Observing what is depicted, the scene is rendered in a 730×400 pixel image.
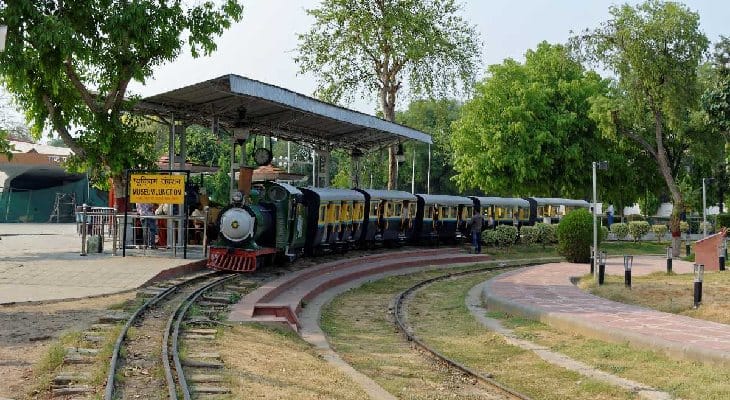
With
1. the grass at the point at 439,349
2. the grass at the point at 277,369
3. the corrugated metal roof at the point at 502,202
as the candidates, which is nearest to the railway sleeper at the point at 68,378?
the grass at the point at 277,369

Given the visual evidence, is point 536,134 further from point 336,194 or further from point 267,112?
point 267,112

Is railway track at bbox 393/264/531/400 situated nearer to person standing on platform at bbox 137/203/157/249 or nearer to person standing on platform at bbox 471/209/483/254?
person standing on platform at bbox 137/203/157/249

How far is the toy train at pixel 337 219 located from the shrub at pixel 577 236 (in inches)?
277

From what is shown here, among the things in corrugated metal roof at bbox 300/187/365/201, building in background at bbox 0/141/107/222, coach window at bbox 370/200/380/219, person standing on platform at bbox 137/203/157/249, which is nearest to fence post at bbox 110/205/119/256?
person standing on platform at bbox 137/203/157/249

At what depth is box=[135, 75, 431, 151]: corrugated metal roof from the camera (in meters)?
19.2

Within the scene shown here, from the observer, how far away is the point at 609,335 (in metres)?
11.5

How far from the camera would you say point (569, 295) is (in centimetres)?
1652

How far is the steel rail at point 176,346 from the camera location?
7867mm

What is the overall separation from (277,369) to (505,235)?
25530 millimetres

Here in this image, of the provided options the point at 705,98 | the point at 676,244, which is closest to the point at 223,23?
the point at 705,98

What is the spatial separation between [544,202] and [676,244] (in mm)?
10271

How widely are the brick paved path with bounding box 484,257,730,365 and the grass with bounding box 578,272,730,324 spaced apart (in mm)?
482

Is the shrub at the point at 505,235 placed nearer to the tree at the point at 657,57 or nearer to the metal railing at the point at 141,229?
the tree at the point at 657,57

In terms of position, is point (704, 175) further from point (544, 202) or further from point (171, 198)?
point (171, 198)
